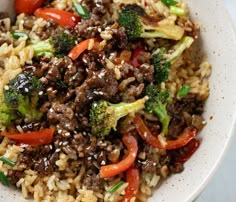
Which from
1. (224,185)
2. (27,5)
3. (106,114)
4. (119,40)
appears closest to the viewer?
(106,114)

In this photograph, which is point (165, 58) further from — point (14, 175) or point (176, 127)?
point (14, 175)

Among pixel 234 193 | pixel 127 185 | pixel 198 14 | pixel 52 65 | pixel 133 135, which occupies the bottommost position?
pixel 234 193

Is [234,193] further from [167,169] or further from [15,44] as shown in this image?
[15,44]

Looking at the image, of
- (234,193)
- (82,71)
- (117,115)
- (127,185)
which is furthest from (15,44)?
(234,193)

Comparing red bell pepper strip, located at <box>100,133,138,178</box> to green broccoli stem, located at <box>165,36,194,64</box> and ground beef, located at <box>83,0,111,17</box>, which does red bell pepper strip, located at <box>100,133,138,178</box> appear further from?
ground beef, located at <box>83,0,111,17</box>

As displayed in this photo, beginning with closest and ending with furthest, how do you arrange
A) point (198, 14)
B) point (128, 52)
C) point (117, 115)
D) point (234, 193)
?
A: point (117, 115) < point (128, 52) < point (198, 14) < point (234, 193)

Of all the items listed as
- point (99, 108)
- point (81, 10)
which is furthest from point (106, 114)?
point (81, 10)

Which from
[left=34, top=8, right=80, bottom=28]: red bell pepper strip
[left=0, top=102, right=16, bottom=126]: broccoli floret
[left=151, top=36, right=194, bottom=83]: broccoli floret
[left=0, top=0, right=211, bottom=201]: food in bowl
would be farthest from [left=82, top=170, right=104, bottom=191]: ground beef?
[left=34, top=8, right=80, bottom=28]: red bell pepper strip
